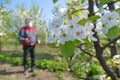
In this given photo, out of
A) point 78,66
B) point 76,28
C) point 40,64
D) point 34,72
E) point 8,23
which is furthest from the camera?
point 8,23

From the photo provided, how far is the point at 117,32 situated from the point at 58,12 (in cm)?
27

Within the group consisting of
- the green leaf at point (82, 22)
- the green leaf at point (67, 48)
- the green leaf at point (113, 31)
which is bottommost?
→ the green leaf at point (67, 48)

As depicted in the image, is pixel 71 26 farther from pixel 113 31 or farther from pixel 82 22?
pixel 113 31

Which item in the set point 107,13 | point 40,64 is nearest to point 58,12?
point 107,13

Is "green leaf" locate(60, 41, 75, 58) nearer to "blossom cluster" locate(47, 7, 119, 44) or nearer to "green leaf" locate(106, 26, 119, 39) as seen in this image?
"blossom cluster" locate(47, 7, 119, 44)

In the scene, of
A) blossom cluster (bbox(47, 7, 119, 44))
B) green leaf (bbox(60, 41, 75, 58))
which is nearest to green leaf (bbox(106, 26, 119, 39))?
blossom cluster (bbox(47, 7, 119, 44))

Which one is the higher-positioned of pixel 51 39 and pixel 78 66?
pixel 51 39

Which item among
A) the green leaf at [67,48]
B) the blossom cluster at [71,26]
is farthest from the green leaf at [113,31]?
the green leaf at [67,48]

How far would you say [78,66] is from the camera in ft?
10.5

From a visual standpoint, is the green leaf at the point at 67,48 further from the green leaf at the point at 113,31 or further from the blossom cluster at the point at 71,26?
the green leaf at the point at 113,31

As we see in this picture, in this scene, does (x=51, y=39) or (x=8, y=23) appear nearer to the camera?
(x=51, y=39)

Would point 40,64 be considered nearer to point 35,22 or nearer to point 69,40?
point 35,22

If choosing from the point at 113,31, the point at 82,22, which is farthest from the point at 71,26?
the point at 113,31

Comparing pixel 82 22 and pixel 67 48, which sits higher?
pixel 82 22
